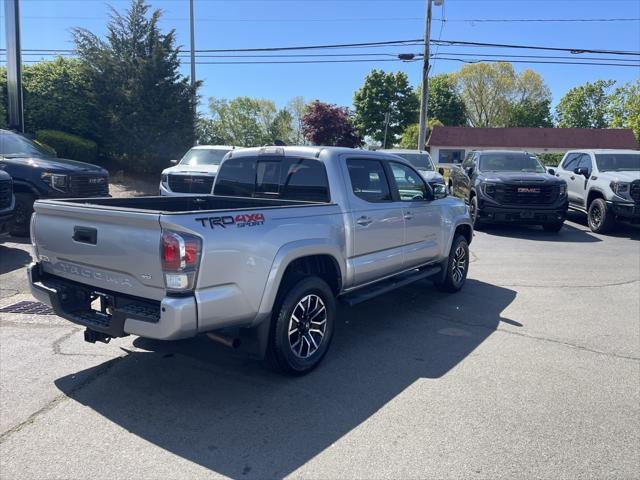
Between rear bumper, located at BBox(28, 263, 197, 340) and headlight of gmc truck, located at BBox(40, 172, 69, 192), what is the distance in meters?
6.03

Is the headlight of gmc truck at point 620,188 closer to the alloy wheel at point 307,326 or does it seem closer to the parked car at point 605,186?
the parked car at point 605,186

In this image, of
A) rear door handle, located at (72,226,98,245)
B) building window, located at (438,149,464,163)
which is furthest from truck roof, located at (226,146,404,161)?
building window, located at (438,149,464,163)

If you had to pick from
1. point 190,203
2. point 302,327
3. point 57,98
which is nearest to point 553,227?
point 190,203

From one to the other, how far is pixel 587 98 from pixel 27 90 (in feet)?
266

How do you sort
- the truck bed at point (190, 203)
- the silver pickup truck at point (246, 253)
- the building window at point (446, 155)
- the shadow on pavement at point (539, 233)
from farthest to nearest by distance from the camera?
1. the building window at point (446, 155)
2. the shadow on pavement at point (539, 233)
3. the truck bed at point (190, 203)
4. the silver pickup truck at point (246, 253)

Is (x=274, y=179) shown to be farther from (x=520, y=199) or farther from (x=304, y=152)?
(x=520, y=199)

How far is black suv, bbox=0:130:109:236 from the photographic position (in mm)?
9602

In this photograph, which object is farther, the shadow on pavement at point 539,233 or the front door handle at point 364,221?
the shadow on pavement at point 539,233

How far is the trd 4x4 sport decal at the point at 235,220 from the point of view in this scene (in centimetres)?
353

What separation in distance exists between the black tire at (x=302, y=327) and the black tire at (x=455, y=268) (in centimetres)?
277

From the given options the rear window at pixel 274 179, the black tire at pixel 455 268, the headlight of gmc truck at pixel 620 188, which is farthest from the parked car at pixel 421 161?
the rear window at pixel 274 179

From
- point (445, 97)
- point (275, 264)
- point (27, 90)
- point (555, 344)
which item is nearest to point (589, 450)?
point (555, 344)

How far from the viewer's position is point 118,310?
12.0 ft

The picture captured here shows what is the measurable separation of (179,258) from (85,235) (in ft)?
3.25
